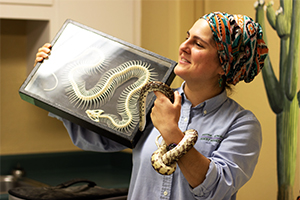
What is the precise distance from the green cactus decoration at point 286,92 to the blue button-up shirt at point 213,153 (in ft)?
1.65

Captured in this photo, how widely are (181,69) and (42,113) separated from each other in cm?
191

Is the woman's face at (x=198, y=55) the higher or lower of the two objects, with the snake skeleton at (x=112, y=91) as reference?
higher

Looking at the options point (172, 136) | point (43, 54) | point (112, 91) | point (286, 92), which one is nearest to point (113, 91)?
point (112, 91)

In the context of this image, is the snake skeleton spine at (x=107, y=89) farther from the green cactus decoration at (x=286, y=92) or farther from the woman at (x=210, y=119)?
the green cactus decoration at (x=286, y=92)

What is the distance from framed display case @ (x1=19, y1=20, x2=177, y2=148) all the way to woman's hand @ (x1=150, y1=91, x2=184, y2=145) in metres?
0.23

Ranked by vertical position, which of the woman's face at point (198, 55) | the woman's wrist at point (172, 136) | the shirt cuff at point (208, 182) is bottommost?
the shirt cuff at point (208, 182)

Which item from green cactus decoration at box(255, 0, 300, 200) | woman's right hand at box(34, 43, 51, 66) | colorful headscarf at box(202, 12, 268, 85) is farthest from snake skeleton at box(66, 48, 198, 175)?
A: green cactus decoration at box(255, 0, 300, 200)

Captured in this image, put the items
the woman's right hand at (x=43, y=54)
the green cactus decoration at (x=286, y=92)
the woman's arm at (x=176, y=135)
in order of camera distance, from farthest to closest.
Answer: the green cactus decoration at (x=286, y=92), the woman's right hand at (x=43, y=54), the woman's arm at (x=176, y=135)

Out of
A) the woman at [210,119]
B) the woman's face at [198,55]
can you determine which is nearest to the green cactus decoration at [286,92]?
the woman at [210,119]

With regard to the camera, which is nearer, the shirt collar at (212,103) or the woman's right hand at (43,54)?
the shirt collar at (212,103)

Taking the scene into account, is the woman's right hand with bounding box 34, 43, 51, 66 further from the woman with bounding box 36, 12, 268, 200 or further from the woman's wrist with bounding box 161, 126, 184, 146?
the woman's wrist with bounding box 161, 126, 184, 146

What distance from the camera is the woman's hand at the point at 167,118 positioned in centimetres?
88

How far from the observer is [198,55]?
1.00 metres

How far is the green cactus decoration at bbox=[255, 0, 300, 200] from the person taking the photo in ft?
4.83
